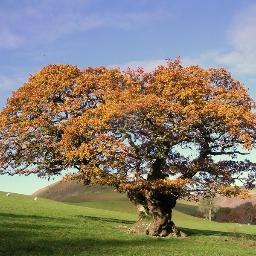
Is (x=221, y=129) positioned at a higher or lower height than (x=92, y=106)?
lower

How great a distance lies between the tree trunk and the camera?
48.7 meters

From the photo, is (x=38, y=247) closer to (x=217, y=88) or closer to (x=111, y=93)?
(x=111, y=93)

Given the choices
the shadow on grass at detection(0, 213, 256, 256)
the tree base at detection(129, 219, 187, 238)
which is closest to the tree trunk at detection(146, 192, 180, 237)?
the tree base at detection(129, 219, 187, 238)

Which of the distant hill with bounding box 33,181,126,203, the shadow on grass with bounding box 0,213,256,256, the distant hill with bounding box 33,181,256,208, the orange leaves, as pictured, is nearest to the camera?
the shadow on grass with bounding box 0,213,256,256

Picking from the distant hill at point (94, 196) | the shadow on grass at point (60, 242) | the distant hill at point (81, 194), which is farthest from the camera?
the distant hill at point (81, 194)

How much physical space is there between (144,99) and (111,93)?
21.5ft

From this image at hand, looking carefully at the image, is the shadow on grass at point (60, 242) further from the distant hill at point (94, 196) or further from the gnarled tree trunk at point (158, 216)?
the distant hill at point (94, 196)

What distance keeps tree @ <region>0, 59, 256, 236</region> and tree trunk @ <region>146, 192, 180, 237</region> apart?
99mm

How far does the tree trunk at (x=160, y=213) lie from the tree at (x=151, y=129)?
10cm

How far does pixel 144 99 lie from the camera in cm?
4356

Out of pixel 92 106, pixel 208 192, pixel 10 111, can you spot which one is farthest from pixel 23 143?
pixel 208 192

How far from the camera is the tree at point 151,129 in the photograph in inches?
1758

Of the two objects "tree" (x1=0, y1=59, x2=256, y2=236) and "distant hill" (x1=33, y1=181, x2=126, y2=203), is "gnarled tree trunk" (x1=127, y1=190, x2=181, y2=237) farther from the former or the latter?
"distant hill" (x1=33, y1=181, x2=126, y2=203)

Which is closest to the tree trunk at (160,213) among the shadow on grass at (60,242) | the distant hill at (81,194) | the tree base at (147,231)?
the tree base at (147,231)
